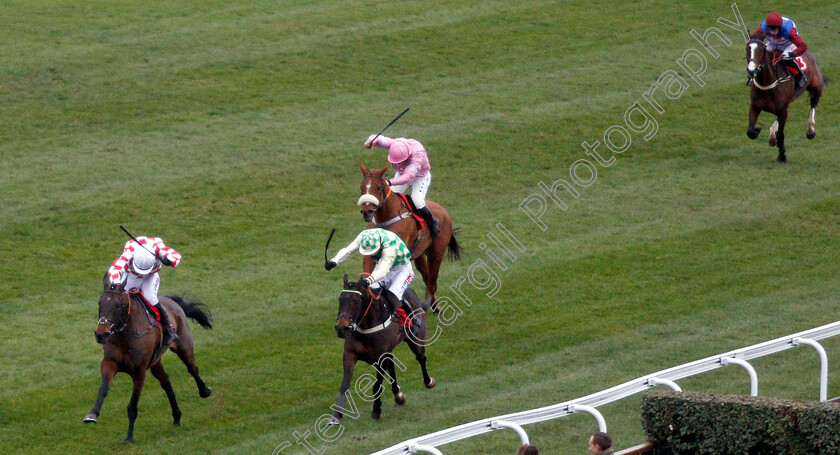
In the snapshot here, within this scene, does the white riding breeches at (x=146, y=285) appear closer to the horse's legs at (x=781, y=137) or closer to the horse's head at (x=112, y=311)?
the horse's head at (x=112, y=311)

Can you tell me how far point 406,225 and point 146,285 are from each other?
2976mm

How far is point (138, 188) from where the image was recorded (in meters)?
14.9

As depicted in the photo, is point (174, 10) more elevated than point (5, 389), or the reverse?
point (174, 10)

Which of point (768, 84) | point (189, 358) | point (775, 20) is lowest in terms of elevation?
point (189, 358)

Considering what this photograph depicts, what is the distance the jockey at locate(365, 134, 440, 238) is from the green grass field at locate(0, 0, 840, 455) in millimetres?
1407

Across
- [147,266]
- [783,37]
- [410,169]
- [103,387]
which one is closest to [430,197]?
[410,169]

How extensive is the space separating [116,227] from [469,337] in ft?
18.0

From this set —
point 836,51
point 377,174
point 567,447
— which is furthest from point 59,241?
point 836,51

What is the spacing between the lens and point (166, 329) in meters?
9.64

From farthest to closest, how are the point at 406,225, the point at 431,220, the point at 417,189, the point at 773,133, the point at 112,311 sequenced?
the point at 773,133 < the point at 431,220 < the point at 417,189 < the point at 406,225 < the point at 112,311

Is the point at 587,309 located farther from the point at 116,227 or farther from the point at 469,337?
the point at 116,227

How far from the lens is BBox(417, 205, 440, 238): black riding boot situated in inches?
461

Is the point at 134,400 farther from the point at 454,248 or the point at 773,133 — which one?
the point at 773,133

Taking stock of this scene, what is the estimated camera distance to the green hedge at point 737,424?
21.8 feet
